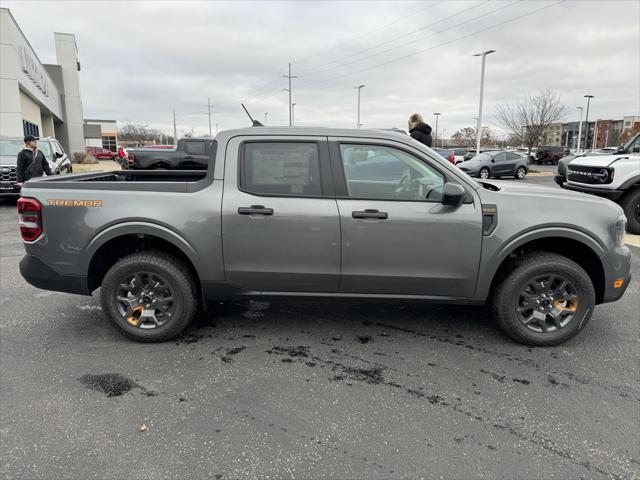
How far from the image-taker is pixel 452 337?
418 cm

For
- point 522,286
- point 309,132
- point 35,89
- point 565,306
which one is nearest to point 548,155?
point 35,89

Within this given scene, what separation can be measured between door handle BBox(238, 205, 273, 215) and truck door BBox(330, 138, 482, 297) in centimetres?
58

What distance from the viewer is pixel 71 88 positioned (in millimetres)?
46594

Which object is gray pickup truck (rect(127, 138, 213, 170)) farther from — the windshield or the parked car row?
the windshield

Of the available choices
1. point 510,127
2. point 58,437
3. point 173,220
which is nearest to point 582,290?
point 173,220

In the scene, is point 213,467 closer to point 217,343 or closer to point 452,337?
point 217,343

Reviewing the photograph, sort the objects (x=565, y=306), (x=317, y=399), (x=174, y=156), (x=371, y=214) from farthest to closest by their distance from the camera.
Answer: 1. (x=174, y=156)
2. (x=565, y=306)
3. (x=371, y=214)
4. (x=317, y=399)

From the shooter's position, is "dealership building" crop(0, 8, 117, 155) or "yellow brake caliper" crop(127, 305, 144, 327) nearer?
"yellow brake caliper" crop(127, 305, 144, 327)

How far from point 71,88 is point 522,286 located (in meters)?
52.7

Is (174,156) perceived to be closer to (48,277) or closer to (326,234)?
(48,277)

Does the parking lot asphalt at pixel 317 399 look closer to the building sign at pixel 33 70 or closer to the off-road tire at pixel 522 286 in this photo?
the off-road tire at pixel 522 286

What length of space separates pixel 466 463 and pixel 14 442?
8.34 feet

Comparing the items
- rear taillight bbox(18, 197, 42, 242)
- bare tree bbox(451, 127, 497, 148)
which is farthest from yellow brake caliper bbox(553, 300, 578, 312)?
bare tree bbox(451, 127, 497, 148)

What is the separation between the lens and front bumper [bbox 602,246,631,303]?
3863 millimetres
